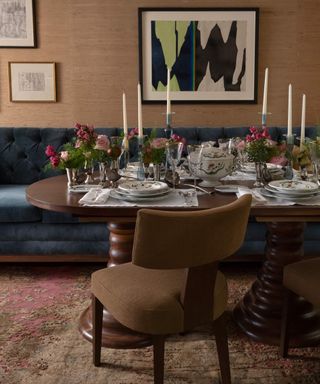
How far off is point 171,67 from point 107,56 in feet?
1.62

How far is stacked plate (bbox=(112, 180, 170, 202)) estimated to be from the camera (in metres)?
1.97

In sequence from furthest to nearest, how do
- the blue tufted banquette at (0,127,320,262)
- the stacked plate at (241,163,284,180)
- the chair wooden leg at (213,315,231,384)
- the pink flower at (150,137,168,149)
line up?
1. the blue tufted banquette at (0,127,320,262)
2. the stacked plate at (241,163,284,180)
3. the pink flower at (150,137,168,149)
4. the chair wooden leg at (213,315,231,384)

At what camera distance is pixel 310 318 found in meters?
2.32

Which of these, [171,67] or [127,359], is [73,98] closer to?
[171,67]

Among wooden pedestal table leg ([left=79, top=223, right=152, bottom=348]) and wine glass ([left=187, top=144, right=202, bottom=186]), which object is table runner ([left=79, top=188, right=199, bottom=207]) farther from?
wooden pedestal table leg ([left=79, top=223, right=152, bottom=348])

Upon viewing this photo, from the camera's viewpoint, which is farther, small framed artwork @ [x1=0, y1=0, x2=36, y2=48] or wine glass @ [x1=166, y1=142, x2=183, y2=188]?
small framed artwork @ [x1=0, y1=0, x2=36, y2=48]

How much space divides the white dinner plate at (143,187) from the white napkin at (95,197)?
0.07m

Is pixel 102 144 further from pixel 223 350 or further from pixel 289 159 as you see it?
pixel 223 350

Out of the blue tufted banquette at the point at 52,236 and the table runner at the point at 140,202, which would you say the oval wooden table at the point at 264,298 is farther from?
the blue tufted banquette at the point at 52,236

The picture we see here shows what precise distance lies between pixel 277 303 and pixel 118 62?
228 centimetres

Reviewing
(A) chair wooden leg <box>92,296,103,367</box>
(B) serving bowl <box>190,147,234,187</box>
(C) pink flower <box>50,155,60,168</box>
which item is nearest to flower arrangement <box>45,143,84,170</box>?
(C) pink flower <box>50,155,60,168</box>

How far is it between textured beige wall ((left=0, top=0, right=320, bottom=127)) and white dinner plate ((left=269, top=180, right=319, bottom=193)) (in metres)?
1.82

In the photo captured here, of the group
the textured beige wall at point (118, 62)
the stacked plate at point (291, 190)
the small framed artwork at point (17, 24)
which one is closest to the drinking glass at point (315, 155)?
the stacked plate at point (291, 190)

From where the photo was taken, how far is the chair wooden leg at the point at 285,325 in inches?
82.1
